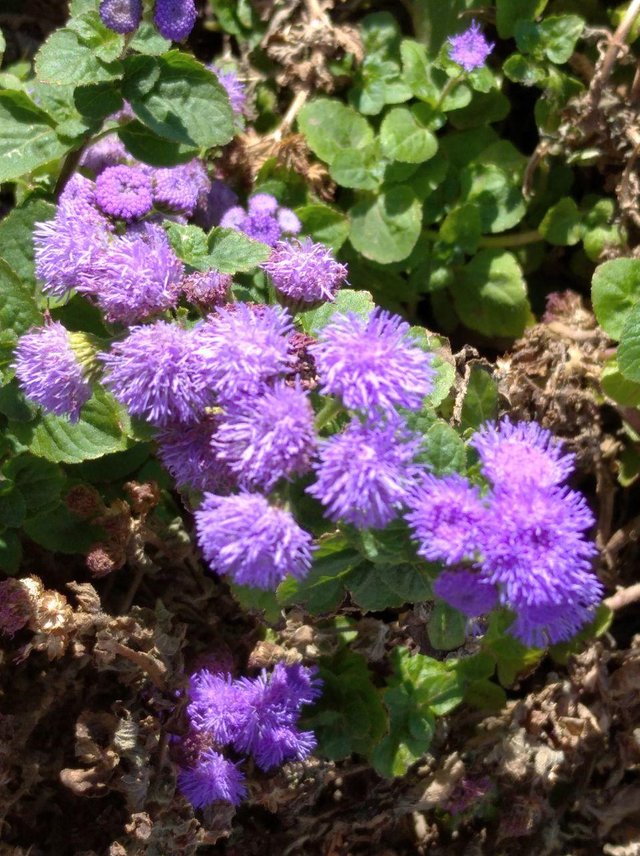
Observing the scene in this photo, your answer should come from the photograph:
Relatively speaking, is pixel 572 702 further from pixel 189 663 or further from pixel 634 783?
pixel 189 663

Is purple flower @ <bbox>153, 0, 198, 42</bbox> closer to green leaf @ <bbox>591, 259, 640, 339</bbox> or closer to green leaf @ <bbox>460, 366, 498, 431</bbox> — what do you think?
green leaf @ <bbox>460, 366, 498, 431</bbox>

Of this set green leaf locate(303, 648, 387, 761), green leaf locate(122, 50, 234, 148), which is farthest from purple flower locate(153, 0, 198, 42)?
green leaf locate(303, 648, 387, 761)

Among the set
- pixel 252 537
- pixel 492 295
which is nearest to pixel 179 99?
pixel 252 537

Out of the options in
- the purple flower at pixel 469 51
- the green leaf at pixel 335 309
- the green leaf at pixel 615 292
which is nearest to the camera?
the green leaf at pixel 335 309

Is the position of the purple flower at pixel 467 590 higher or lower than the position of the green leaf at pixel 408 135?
lower

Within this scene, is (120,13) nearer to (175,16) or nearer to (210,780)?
(175,16)

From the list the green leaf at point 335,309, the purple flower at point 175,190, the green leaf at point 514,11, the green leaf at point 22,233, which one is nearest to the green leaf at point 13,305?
the green leaf at point 22,233

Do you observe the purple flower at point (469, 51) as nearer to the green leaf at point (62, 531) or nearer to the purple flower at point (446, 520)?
the purple flower at point (446, 520)
